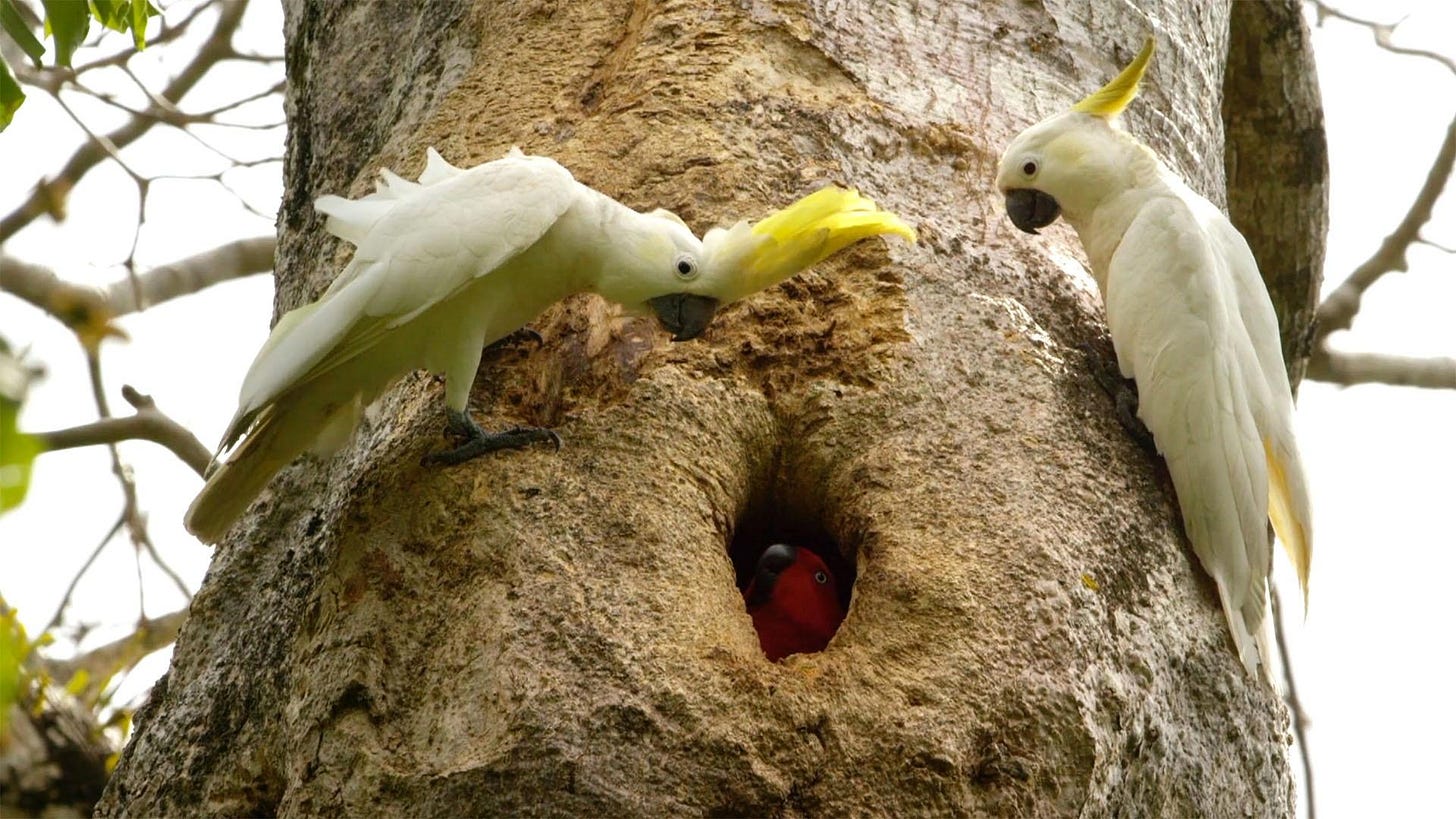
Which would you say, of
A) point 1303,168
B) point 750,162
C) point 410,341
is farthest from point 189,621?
point 1303,168

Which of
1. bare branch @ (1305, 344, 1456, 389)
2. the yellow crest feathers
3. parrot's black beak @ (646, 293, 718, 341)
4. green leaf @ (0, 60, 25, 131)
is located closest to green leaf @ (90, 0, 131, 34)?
green leaf @ (0, 60, 25, 131)

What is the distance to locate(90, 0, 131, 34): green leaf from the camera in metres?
2.58

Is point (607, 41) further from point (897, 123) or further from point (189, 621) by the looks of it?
point (189, 621)

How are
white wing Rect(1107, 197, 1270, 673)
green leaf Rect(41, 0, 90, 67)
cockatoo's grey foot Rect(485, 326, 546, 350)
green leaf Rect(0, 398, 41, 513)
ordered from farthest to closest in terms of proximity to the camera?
cockatoo's grey foot Rect(485, 326, 546, 350), white wing Rect(1107, 197, 1270, 673), green leaf Rect(41, 0, 90, 67), green leaf Rect(0, 398, 41, 513)

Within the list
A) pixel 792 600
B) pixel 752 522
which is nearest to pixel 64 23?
pixel 752 522

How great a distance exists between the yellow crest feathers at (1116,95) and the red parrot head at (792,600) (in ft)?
3.78

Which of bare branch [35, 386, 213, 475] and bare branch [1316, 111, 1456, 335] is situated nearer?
bare branch [35, 386, 213, 475]

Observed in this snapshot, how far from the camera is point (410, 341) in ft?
8.77

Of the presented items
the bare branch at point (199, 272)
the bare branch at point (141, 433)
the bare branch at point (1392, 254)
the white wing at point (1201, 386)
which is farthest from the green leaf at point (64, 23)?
the bare branch at point (1392, 254)

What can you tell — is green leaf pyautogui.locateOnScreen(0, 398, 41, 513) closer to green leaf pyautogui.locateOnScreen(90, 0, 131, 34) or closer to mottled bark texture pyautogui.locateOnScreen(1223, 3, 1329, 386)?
green leaf pyautogui.locateOnScreen(90, 0, 131, 34)

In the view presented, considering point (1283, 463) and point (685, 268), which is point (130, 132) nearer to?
point (685, 268)

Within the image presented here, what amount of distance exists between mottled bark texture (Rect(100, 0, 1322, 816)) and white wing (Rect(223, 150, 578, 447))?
0.29m

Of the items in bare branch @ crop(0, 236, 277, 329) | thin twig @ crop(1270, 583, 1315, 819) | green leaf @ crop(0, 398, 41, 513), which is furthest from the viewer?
thin twig @ crop(1270, 583, 1315, 819)

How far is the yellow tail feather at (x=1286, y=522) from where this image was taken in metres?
2.98
